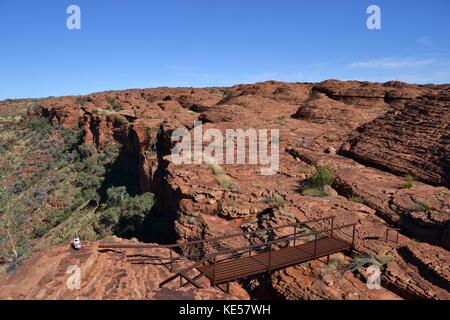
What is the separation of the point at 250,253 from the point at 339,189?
17.0 ft

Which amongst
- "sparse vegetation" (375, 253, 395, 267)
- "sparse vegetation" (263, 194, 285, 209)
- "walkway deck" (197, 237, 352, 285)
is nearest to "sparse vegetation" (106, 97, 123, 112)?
"sparse vegetation" (263, 194, 285, 209)

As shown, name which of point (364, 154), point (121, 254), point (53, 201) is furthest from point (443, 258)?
point (53, 201)

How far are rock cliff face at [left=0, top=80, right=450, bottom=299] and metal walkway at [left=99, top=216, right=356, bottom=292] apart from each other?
296 millimetres

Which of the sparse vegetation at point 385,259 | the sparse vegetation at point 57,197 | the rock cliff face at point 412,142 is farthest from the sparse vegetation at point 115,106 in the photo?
the sparse vegetation at point 385,259

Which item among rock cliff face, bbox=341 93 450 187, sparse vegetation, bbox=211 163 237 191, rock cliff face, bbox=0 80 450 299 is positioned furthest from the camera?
rock cliff face, bbox=341 93 450 187

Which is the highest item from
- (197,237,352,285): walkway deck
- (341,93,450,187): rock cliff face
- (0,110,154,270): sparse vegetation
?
(341,93,450,187): rock cliff face

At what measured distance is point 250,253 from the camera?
767 cm

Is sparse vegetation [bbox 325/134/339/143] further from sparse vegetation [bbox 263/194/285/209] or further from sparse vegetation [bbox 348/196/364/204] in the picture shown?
sparse vegetation [bbox 263/194/285/209]

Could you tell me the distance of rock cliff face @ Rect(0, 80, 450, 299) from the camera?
6609 millimetres

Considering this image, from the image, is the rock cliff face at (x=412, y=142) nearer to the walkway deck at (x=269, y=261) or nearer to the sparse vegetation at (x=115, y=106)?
the walkway deck at (x=269, y=261)

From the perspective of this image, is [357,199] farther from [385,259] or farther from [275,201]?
[385,259]

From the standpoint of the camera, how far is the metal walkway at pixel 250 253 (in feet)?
21.8

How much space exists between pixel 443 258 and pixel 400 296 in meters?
1.44
